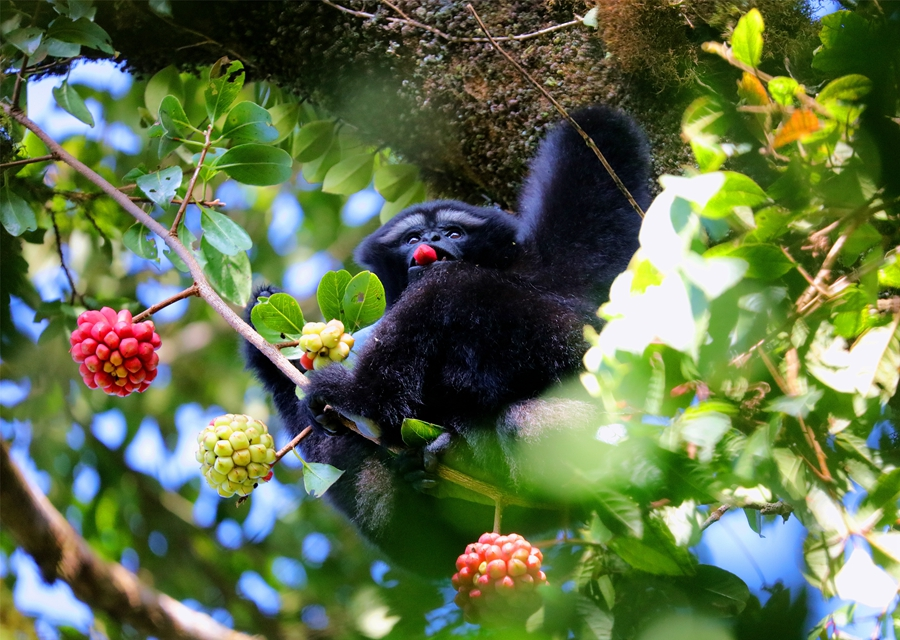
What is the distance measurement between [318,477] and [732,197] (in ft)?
4.38

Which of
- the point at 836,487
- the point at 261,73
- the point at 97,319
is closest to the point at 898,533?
the point at 836,487

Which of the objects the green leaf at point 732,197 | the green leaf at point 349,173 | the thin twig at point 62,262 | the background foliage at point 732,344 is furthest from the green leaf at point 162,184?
the green leaf at point 732,197

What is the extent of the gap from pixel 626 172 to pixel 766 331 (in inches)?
63.4

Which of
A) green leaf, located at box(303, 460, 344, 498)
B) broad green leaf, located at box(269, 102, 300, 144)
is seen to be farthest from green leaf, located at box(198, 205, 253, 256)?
broad green leaf, located at box(269, 102, 300, 144)

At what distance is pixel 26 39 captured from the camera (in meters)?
3.15

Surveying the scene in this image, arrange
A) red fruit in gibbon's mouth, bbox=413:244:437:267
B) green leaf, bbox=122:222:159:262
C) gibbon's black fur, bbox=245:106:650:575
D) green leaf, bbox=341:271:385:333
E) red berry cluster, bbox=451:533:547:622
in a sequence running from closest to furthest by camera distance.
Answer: red berry cluster, bbox=451:533:547:622
green leaf, bbox=341:271:385:333
gibbon's black fur, bbox=245:106:650:575
green leaf, bbox=122:222:159:262
red fruit in gibbon's mouth, bbox=413:244:437:267

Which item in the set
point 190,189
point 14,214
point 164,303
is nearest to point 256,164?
point 190,189

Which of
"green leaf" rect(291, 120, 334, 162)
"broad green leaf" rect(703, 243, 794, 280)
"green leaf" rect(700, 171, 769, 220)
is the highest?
"green leaf" rect(700, 171, 769, 220)

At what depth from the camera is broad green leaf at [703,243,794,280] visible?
5.03 ft

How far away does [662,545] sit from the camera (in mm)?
1842

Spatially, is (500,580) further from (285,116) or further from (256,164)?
(285,116)

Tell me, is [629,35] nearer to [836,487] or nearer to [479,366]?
[479,366]

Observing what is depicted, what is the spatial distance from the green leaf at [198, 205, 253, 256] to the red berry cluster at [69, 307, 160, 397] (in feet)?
1.78

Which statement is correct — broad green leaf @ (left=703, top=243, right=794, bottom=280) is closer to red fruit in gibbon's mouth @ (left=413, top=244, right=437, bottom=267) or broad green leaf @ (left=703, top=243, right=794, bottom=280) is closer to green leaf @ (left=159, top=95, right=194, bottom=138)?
red fruit in gibbon's mouth @ (left=413, top=244, right=437, bottom=267)
